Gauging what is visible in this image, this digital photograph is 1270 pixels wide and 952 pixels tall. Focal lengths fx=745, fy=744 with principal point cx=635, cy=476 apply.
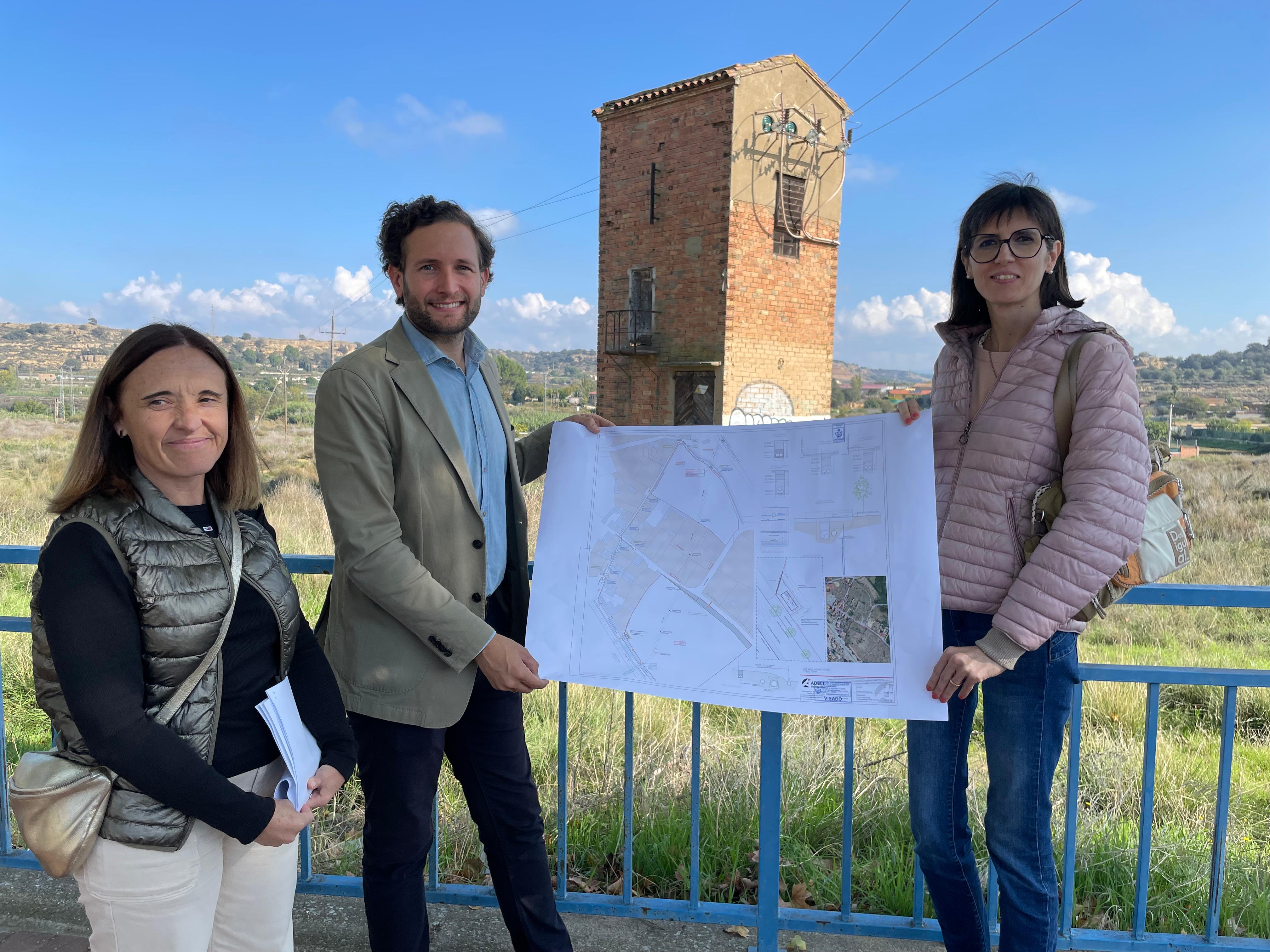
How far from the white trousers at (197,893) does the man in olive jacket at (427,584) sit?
0.32 m

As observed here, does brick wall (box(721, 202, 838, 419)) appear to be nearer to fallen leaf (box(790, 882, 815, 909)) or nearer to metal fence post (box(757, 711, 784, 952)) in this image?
fallen leaf (box(790, 882, 815, 909))

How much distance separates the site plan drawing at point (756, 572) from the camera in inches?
63.2

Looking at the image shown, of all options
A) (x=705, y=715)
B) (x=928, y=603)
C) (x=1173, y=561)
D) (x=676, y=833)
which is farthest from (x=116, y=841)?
(x=705, y=715)

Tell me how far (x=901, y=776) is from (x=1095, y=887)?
0.86m

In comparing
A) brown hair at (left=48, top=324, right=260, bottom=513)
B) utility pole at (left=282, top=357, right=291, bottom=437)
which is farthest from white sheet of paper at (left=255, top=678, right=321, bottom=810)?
utility pole at (left=282, top=357, right=291, bottom=437)

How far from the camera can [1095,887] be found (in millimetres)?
2602

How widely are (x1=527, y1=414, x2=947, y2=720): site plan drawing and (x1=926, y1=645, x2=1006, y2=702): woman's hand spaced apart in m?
0.02

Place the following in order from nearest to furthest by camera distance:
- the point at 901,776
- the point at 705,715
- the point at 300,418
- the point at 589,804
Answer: the point at 589,804 < the point at 901,776 < the point at 705,715 < the point at 300,418

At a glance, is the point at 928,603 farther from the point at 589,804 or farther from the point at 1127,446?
the point at 589,804

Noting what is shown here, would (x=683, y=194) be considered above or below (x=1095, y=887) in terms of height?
above

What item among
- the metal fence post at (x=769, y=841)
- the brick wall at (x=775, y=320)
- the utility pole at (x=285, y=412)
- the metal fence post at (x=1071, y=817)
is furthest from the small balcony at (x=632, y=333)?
the metal fence post at (x=769, y=841)

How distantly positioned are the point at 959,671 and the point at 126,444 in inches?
67.5

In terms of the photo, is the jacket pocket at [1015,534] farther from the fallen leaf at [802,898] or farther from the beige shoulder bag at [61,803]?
the beige shoulder bag at [61,803]

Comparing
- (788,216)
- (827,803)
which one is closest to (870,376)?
(788,216)
